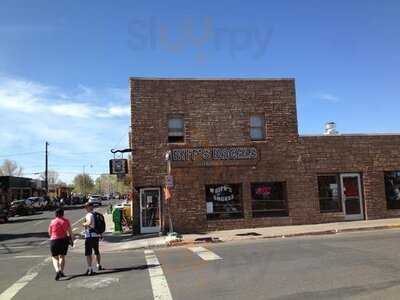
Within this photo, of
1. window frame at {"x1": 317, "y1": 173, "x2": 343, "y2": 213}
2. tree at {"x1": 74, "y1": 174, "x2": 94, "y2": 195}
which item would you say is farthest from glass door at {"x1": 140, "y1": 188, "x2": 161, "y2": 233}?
tree at {"x1": 74, "y1": 174, "x2": 94, "y2": 195}

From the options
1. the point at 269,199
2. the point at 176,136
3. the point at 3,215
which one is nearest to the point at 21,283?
the point at 176,136

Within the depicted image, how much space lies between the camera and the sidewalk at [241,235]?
20.3 meters

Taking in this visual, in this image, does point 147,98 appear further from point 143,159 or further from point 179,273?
point 179,273

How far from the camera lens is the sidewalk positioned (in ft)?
66.5

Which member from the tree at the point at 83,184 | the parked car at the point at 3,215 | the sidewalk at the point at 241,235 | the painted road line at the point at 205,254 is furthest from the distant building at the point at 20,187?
the tree at the point at 83,184

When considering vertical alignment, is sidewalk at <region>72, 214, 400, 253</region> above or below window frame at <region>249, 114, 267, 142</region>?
below

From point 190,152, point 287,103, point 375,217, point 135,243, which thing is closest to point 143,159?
point 190,152

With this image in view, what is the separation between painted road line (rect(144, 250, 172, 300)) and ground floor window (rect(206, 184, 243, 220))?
8900mm

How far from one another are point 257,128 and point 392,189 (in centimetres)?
734

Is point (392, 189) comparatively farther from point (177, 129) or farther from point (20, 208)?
point (20, 208)

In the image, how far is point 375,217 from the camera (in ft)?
83.5

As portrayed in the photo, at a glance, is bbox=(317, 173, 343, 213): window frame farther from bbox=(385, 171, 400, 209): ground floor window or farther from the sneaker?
the sneaker

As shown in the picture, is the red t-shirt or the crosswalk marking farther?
the crosswalk marking

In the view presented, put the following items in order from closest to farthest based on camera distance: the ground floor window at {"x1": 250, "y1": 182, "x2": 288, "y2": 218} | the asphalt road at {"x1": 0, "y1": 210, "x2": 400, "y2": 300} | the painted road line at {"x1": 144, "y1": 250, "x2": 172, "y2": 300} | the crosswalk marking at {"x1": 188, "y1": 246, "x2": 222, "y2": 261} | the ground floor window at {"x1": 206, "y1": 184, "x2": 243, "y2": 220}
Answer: the asphalt road at {"x1": 0, "y1": 210, "x2": 400, "y2": 300}, the painted road line at {"x1": 144, "y1": 250, "x2": 172, "y2": 300}, the crosswalk marking at {"x1": 188, "y1": 246, "x2": 222, "y2": 261}, the ground floor window at {"x1": 206, "y1": 184, "x2": 243, "y2": 220}, the ground floor window at {"x1": 250, "y1": 182, "x2": 288, "y2": 218}
